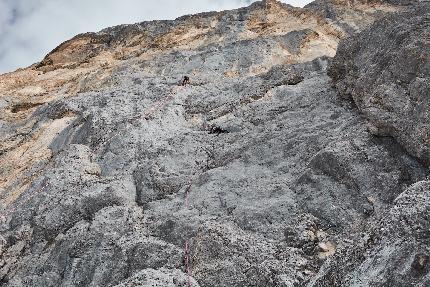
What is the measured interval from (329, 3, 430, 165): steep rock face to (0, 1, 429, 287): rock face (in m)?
0.42

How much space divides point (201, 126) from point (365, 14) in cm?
1294

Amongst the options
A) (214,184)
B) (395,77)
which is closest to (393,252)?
(214,184)

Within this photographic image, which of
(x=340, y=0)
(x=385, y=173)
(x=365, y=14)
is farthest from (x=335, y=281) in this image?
(x=340, y=0)

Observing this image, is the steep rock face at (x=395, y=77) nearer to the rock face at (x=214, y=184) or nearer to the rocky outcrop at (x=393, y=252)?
the rock face at (x=214, y=184)

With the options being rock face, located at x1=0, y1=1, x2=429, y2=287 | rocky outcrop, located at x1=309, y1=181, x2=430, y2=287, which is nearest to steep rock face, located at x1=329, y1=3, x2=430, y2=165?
rock face, located at x1=0, y1=1, x2=429, y2=287

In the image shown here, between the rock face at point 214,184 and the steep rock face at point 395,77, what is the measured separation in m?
0.42

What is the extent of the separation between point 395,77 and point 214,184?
4.45 m

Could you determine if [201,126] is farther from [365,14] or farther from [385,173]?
[365,14]

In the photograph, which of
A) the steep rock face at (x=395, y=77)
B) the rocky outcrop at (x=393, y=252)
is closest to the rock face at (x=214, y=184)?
the rocky outcrop at (x=393, y=252)

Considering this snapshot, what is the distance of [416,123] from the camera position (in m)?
9.45

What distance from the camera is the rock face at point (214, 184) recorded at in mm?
8438

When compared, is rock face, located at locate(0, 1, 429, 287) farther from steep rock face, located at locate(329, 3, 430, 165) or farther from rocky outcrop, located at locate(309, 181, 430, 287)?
steep rock face, located at locate(329, 3, 430, 165)

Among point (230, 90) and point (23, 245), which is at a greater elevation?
point (230, 90)

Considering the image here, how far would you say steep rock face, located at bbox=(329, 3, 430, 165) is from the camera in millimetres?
9555
